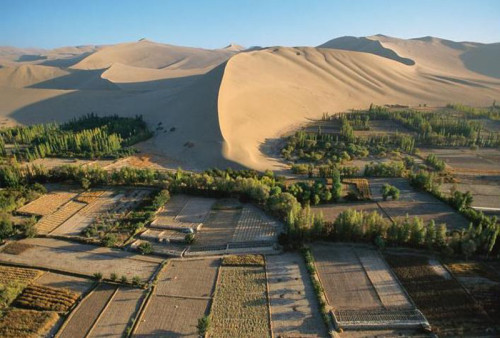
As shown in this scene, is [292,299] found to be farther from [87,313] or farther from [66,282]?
[66,282]

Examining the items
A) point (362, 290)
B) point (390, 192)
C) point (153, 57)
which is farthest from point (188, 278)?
point (153, 57)

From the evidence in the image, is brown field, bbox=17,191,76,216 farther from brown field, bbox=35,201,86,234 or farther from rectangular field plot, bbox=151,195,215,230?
rectangular field plot, bbox=151,195,215,230

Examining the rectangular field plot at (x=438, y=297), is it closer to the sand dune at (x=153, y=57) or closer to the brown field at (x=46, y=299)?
the brown field at (x=46, y=299)

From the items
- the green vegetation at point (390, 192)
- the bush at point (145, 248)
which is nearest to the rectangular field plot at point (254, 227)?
the bush at point (145, 248)

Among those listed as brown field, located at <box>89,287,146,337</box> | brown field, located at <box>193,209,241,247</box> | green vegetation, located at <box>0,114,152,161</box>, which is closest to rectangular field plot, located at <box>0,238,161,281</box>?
brown field, located at <box>89,287,146,337</box>

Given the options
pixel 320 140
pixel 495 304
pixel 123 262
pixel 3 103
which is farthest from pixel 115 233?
pixel 3 103
